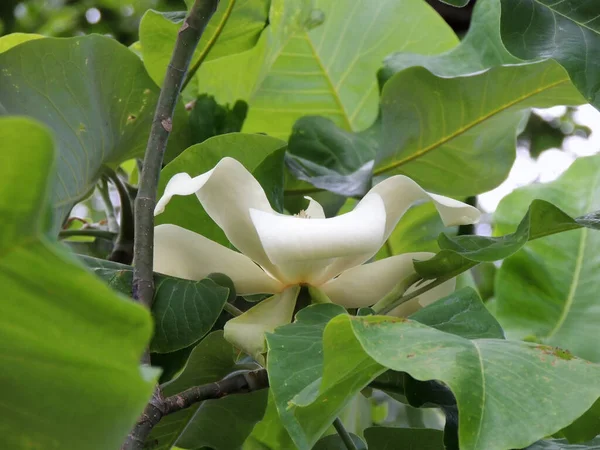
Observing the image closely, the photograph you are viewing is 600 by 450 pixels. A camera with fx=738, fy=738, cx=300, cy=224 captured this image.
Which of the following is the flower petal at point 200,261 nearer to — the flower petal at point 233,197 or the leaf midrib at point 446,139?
the flower petal at point 233,197

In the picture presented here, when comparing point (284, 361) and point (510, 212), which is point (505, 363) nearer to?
point (284, 361)

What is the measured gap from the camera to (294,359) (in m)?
0.31

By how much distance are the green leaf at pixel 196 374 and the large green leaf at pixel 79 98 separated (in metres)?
0.12

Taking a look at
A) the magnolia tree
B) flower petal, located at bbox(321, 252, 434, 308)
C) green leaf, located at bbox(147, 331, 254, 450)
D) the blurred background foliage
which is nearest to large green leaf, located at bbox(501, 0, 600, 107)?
the magnolia tree

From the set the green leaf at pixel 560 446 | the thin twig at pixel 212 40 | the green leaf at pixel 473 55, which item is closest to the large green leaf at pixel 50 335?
the green leaf at pixel 560 446

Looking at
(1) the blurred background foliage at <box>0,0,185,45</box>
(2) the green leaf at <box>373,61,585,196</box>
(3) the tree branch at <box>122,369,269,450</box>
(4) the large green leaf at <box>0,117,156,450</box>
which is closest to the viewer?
(4) the large green leaf at <box>0,117,156,450</box>

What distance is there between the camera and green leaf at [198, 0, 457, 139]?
61 cm

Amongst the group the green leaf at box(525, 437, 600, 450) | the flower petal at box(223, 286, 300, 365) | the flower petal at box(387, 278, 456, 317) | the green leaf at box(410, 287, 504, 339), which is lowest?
the green leaf at box(525, 437, 600, 450)

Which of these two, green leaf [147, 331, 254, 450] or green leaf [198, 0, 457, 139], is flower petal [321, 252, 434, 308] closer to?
green leaf [147, 331, 254, 450]

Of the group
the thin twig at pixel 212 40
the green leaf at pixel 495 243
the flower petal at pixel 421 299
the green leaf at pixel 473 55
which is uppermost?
the thin twig at pixel 212 40

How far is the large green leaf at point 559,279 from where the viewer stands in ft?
2.00

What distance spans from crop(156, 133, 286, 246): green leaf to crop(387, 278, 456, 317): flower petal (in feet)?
0.39

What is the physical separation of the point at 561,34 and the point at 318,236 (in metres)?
0.19

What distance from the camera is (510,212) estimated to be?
2.26 feet
